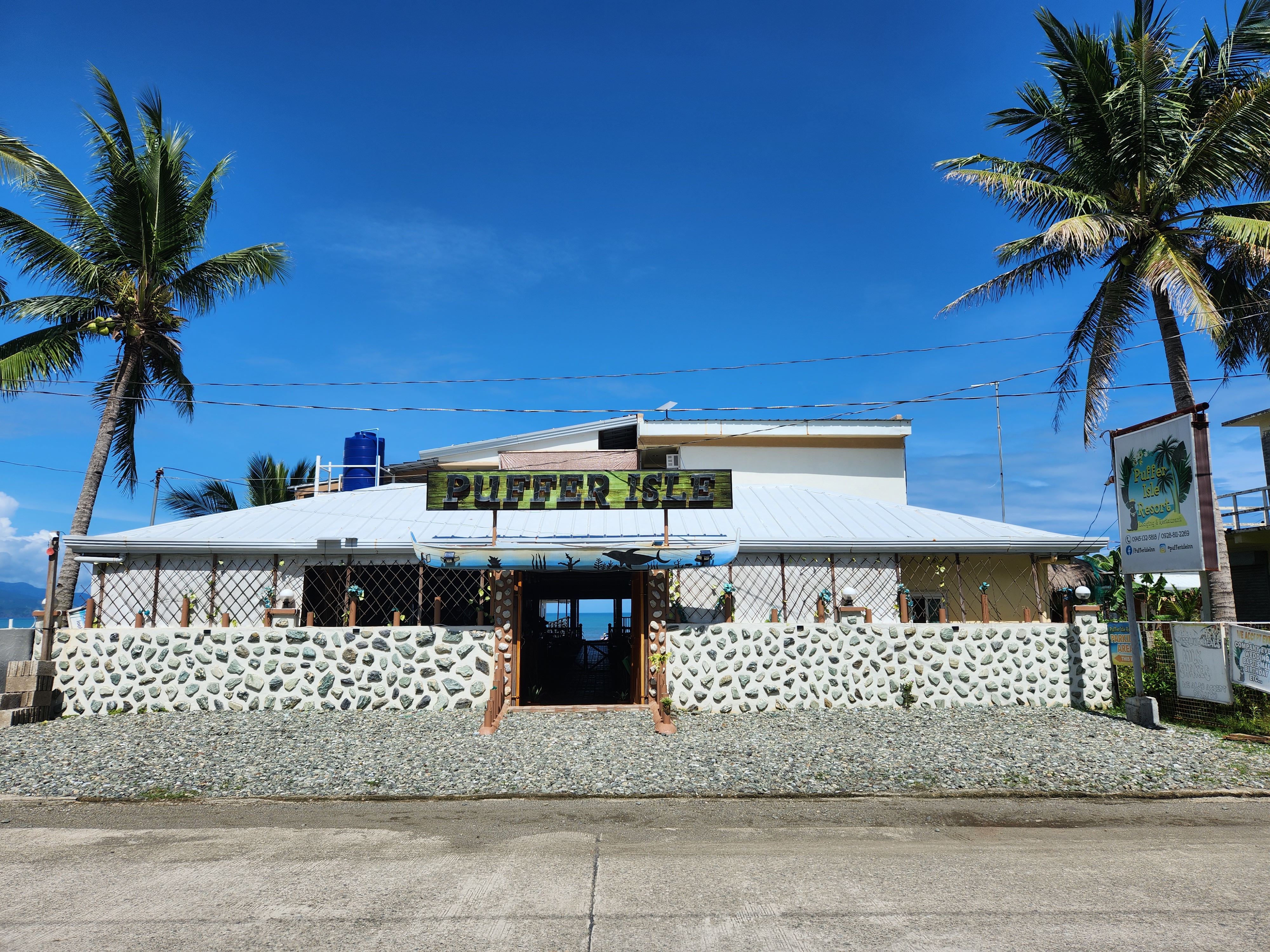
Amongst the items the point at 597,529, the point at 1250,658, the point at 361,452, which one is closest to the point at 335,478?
the point at 361,452

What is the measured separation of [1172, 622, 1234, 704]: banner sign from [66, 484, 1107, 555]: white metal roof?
2.80m

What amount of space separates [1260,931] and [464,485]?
1173 centimetres

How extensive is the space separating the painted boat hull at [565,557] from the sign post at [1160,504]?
6.93 meters

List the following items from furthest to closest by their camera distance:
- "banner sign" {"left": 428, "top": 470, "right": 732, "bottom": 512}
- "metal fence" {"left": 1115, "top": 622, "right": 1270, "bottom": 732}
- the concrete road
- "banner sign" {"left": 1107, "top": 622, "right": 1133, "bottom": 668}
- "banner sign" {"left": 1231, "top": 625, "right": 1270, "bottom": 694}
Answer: "banner sign" {"left": 1107, "top": 622, "right": 1133, "bottom": 668} → "banner sign" {"left": 428, "top": 470, "right": 732, "bottom": 512} → "metal fence" {"left": 1115, "top": 622, "right": 1270, "bottom": 732} → "banner sign" {"left": 1231, "top": 625, "right": 1270, "bottom": 694} → the concrete road

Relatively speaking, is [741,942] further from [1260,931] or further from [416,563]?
[416,563]

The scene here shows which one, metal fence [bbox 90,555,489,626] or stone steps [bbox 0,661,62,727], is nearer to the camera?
stone steps [bbox 0,661,62,727]

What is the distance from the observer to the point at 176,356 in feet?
62.0

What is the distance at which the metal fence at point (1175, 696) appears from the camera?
37.6 ft

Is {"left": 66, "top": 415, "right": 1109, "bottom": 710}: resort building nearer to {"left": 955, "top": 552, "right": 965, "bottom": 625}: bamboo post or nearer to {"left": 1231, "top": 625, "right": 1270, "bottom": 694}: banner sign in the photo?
{"left": 955, "top": 552, "right": 965, "bottom": 625}: bamboo post

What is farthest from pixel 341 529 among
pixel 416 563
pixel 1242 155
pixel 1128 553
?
pixel 1242 155

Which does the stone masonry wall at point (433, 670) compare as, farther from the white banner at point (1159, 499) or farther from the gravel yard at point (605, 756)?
the white banner at point (1159, 499)

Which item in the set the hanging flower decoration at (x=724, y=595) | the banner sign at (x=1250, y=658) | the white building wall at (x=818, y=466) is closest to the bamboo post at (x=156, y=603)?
the hanging flower decoration at (x=724, y=595)

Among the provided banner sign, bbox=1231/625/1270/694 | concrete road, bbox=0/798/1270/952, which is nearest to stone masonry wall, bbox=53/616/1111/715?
banner sign, bbox=1231/625/1270/694

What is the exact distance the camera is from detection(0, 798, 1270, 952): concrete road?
4746 mm
